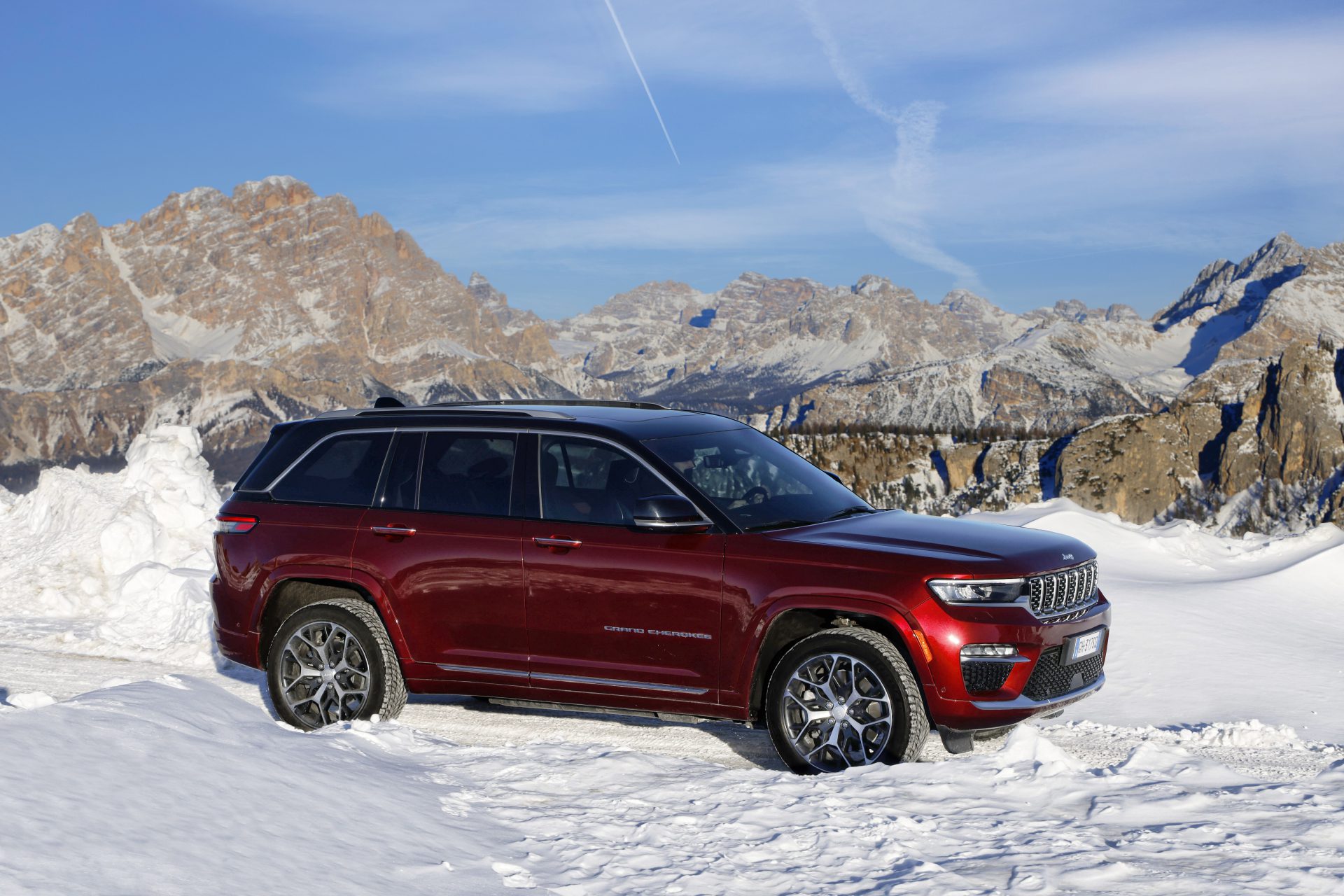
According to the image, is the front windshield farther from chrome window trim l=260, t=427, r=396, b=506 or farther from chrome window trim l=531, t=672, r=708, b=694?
chrome window trim l=260, t=427, r=396, b=506

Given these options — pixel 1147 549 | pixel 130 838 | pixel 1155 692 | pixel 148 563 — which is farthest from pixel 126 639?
pixel 1147 549

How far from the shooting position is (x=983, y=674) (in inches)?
212

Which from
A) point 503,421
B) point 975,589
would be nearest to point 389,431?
point 503,421

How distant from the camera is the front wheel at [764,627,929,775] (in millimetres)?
5449

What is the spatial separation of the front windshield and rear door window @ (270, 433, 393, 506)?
1652 millimetres

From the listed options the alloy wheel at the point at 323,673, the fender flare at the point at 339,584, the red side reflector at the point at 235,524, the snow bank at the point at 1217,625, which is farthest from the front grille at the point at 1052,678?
the red side reflector at the point at 235,524

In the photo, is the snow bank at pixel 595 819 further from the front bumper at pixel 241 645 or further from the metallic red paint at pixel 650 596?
the front bumper at pixel 241 645

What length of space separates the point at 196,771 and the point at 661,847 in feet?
5.96

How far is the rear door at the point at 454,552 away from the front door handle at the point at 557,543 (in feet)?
0.38

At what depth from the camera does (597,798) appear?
17.4 ft

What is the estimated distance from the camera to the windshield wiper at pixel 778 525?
19.2 feet

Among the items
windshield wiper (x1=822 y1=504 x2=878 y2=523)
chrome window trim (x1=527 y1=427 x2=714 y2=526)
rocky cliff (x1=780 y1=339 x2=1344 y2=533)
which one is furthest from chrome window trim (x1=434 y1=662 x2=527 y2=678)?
rocky cliff (x1=780 y1=339 x2=1344 y2=533)

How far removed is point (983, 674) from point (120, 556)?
873cm

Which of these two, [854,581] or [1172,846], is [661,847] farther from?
[1172,846]
